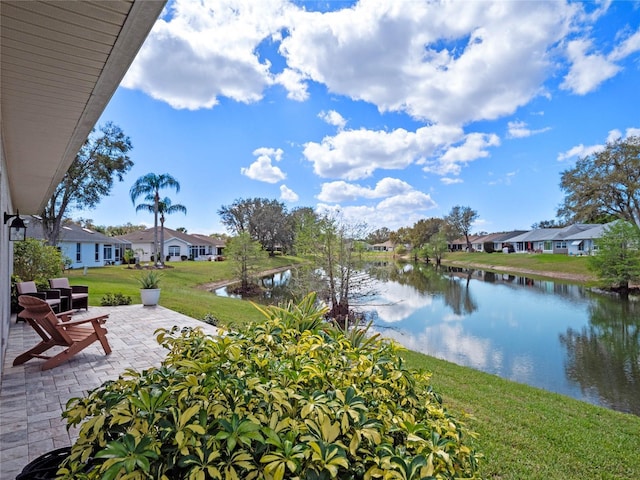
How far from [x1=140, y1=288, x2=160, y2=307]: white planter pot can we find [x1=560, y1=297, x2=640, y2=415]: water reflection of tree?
10.8 meters

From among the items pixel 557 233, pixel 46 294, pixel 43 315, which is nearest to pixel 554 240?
pixel 557 233

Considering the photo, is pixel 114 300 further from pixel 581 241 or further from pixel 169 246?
pixel 581 241

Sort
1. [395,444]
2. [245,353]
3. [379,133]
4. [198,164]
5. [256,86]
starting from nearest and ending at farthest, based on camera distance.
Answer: [395,444] < [245,353] < [256,86] < [379,133] < [198,164]

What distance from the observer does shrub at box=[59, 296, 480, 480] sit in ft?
3.75

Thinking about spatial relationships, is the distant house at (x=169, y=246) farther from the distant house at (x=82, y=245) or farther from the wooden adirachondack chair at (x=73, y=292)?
the wooden adirachondack chair at (x=73, y=292)

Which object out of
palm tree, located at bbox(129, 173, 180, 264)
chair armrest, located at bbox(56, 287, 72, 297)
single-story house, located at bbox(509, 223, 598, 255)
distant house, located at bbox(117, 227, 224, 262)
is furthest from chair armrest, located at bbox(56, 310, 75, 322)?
single-story house, located at bbox(509, 223, 598, 255)

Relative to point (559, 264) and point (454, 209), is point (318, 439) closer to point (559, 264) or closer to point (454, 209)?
point (559, 264)

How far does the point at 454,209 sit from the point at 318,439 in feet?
224

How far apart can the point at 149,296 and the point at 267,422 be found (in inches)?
402

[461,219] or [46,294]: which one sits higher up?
[461,219]

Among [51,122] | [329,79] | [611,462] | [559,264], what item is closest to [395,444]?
[611,462]

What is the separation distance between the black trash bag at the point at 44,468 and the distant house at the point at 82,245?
26.8 meters

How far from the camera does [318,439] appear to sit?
121 cm

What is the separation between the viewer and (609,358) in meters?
8.42
